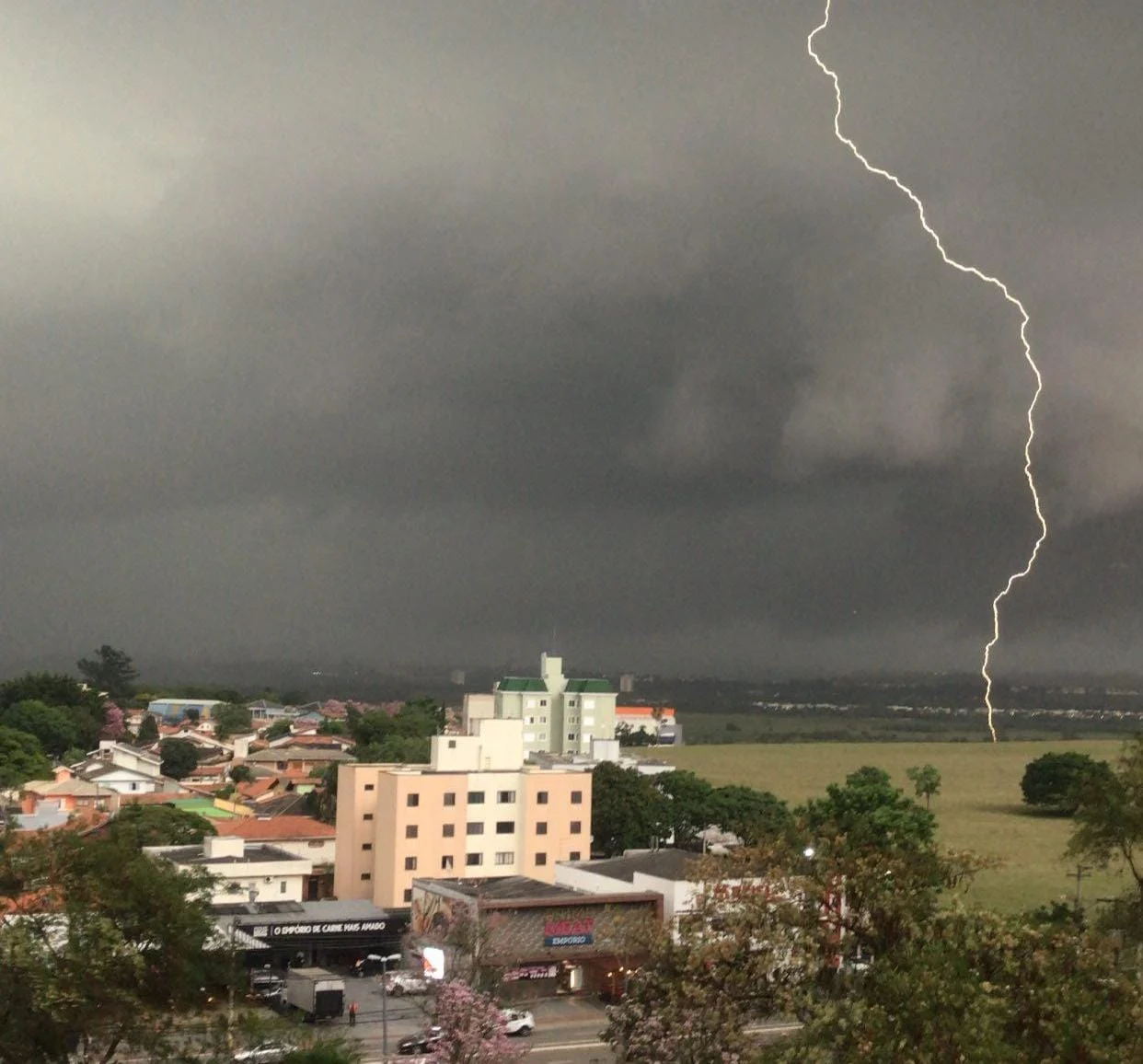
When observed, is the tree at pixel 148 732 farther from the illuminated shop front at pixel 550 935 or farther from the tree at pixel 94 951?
the tree at pixel 94 951

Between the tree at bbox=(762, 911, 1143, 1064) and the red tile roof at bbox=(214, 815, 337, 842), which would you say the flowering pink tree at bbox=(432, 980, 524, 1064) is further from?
the red tile roof at bbox=(214, 815, 337, 842)

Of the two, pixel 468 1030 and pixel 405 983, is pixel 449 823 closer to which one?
pixel 405 983

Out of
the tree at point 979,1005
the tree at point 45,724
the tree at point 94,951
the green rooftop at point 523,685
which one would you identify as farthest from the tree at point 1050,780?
the tree at point 94,951

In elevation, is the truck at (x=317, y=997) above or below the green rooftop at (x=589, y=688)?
below

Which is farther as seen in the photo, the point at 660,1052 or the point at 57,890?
the point at 57,890

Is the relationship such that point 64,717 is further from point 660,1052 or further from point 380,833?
→ point 660,1052

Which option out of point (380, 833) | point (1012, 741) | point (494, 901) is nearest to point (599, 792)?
point (380, 833)
